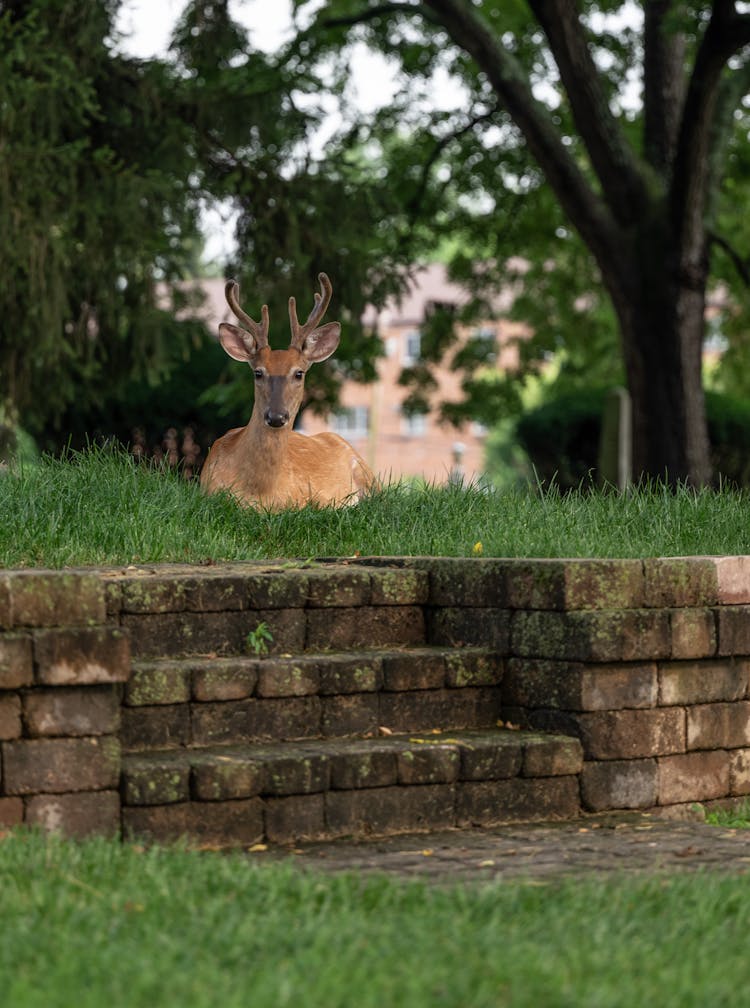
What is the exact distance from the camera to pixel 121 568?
7383mm

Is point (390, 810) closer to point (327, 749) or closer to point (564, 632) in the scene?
point (327, 749)

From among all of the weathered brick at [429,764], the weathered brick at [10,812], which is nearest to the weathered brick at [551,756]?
the weathered brick at [429,764]

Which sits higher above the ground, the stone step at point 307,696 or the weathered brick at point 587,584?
the weathered brick at point 587,584

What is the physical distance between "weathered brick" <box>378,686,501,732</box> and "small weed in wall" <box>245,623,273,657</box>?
527mm

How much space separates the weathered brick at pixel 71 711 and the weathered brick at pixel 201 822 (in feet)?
1.06

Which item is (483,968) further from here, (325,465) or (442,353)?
(442,353)

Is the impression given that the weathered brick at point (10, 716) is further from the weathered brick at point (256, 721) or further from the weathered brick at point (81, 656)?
the weathered brick at point (256, 721)

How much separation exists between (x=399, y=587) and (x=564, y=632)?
2.86 ft

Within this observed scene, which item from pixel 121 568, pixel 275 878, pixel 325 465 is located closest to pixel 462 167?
pixel 325 465

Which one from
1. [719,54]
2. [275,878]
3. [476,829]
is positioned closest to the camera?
[275,878]

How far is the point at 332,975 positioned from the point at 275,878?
1054mm

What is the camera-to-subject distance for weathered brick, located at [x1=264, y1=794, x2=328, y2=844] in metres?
6.18

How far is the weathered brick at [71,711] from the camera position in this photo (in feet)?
19.1

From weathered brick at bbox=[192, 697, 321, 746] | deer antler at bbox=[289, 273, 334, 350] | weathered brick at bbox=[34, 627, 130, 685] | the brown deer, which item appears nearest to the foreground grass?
weathered brick at bbox=[34, 627, 130, 685]
